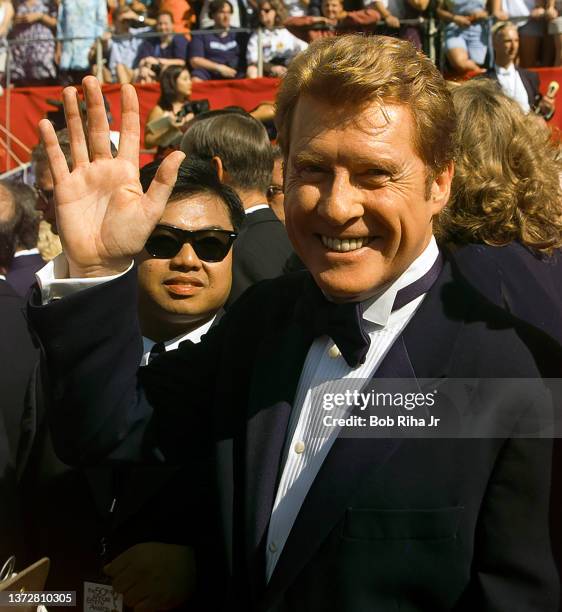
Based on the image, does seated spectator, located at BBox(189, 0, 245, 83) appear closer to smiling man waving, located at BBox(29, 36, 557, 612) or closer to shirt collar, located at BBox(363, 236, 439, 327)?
smiling man waving, located at BBox(29, 36, 557, 612)

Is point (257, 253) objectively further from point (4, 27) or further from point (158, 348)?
point (4, 27)

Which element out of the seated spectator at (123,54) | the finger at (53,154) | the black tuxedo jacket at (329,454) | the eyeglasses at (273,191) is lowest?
the seated spectator at (123,54)

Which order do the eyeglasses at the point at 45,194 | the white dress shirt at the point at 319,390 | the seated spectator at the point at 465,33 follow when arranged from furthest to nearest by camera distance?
the seated spectator at the point at 465,33 → the eyeglasses at the point at 45,194 → the white dress shirt at the point at 319,390

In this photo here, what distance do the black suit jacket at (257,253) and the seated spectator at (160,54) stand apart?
805 centimetres

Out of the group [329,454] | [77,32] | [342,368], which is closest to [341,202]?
[342,368]

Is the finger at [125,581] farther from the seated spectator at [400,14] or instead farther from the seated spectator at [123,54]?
the seated spectator at [123,54]

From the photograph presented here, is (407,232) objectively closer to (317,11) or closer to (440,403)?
(440,403)

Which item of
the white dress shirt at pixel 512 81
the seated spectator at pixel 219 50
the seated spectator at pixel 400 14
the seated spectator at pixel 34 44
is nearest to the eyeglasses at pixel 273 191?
the white dress shirt at pixel 512 81

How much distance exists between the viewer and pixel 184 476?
2.32m

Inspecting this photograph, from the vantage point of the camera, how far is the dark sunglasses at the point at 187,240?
9.37 feet

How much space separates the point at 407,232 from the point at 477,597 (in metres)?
0.65

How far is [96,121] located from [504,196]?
4.11ft

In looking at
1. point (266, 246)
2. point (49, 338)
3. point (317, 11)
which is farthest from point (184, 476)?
point (317, 11)

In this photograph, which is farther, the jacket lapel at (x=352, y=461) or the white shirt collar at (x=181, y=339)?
the white shirt collar at (x=181, y=339)
